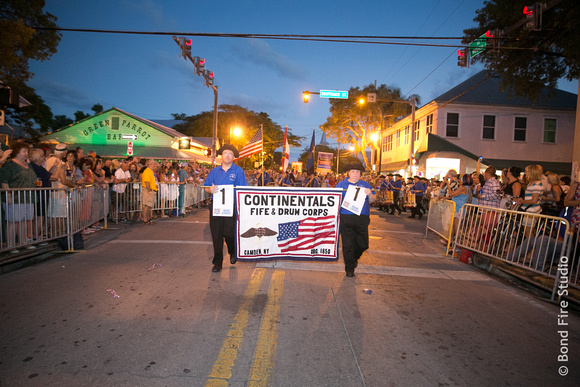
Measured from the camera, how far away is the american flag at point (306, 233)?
593cm

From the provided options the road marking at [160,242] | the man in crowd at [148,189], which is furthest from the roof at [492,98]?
the road marking at [160,242]

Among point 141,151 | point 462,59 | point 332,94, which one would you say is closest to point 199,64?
point 332,94

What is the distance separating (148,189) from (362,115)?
34.9 metres

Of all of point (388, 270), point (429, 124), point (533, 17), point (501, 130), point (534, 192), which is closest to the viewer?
point (388, 270)

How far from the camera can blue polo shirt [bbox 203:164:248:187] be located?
5754mm

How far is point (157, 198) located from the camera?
40.4ft

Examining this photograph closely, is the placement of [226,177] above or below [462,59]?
below

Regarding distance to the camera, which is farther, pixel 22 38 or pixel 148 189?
pixel 22 38

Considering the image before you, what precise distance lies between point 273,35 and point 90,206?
715cm

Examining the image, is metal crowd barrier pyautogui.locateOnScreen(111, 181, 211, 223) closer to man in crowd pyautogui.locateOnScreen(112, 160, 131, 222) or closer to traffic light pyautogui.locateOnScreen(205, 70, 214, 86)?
man in crowd pyautogui.locateOnScreen(112, 160, 131, 222)

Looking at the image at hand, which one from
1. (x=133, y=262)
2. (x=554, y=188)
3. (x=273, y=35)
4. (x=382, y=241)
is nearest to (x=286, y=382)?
(x=133, y=262)

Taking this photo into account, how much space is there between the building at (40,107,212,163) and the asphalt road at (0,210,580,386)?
2964 centimetres

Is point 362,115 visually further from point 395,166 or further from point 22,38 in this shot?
point 22,38

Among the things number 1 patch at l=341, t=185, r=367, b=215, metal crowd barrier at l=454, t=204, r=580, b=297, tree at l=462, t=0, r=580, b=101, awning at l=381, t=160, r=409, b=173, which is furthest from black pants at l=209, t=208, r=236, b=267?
awning at l=381, t=160, r=409, b=173
